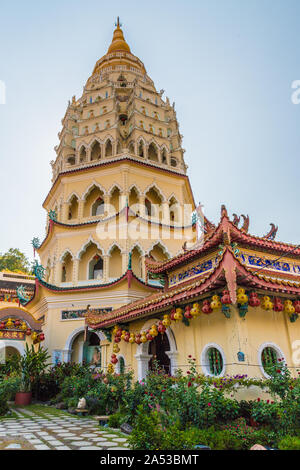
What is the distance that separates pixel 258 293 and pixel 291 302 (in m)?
0.96

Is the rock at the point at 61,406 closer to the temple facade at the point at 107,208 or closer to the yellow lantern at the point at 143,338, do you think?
the temple facade at the point at 107,208

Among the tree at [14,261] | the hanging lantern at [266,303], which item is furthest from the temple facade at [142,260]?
the tree at [14,261]

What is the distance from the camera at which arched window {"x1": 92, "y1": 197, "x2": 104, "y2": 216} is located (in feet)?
69.8

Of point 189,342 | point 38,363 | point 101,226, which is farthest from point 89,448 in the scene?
point 101,226

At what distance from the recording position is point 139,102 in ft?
77.2

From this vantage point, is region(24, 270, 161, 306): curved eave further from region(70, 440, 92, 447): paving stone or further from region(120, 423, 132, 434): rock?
region(70, 440, 92, 447): paving stone

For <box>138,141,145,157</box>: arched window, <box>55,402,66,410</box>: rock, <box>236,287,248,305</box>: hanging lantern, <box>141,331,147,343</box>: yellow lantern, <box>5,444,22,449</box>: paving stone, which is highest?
<box>138,141,145,157</box>: arched window

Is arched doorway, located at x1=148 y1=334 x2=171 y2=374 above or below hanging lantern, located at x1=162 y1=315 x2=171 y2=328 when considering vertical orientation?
below

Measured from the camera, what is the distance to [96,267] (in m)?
20.2

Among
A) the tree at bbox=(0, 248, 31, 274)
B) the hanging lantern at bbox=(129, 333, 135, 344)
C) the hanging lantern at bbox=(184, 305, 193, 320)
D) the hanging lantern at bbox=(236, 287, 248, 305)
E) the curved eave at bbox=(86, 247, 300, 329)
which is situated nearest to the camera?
the curved eave at bbox=(86, 247, 300, 329)

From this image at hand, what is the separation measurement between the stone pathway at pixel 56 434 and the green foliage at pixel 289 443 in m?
2.83

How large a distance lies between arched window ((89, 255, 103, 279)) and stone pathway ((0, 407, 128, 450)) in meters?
9.40

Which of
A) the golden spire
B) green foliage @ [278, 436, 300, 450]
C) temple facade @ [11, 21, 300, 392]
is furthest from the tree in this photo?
green foliage @ [278, 436, 300, 450]
